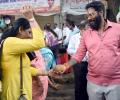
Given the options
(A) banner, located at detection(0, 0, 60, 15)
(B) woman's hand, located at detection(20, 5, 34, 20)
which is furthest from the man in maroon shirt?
(A) banner, located at detection(0, 0, 60, 15)

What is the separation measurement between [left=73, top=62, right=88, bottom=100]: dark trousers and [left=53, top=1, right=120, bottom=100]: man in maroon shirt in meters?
1.41

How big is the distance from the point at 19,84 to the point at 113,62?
4.43 ft

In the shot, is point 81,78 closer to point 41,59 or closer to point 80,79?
point 80,79

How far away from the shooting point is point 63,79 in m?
13.8

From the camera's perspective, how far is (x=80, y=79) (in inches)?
313

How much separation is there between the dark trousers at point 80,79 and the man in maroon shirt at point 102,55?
1407 mm

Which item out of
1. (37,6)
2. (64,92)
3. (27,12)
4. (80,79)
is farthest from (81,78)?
(37,6)

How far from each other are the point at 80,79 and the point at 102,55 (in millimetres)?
1826

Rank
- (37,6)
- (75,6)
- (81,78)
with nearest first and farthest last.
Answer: (81,78) → (37,6) → (75,6)

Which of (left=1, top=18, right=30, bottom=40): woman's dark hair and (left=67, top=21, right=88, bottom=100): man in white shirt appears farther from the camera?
(left=67, top=21, right=88, bottom=100): man in white shirt

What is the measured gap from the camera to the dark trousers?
7.87 meters

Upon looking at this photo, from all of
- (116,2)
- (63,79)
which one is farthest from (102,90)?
(116,2)

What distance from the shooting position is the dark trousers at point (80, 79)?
7.87 metres

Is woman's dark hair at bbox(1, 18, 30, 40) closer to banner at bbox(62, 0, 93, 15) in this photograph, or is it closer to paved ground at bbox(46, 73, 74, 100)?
paved ground at bbox(46, 73, 74, 100)
